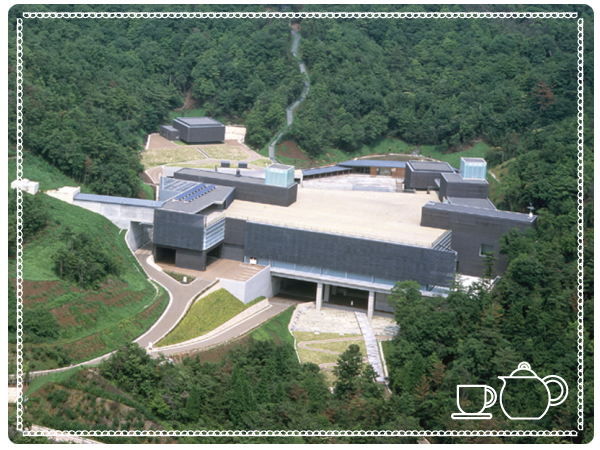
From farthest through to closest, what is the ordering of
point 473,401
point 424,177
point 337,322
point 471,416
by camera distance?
point 424,177, point 337,322, point 473,401, point 471,416

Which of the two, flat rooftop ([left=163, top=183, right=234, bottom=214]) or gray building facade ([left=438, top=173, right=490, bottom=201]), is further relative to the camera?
gray building facade ([left=438, top=173, right=490, bottom=201])

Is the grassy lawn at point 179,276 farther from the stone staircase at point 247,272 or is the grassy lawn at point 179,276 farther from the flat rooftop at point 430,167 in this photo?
the flat rooftop at point 430,167

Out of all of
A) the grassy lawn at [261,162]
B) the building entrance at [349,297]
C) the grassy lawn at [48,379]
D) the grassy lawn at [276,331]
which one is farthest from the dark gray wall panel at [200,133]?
the grassy lawn at [48,379]

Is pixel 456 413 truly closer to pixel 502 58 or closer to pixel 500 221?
pixel 500 221

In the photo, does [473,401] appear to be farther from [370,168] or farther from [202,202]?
[370,168]

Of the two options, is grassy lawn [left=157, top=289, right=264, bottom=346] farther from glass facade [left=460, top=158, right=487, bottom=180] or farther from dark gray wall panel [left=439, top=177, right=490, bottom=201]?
glass facade [left=460, top=158, right=487, bottom=180]

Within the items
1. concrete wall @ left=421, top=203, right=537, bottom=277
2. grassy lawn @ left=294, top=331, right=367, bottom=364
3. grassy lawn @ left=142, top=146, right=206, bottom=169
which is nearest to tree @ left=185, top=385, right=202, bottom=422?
grassy lawn @ left=294, top=331, right=367, bottom=364

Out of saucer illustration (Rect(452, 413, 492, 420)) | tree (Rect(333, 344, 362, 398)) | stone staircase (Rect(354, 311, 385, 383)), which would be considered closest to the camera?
saucer illustration (Rect(452, 413, 492, 420))

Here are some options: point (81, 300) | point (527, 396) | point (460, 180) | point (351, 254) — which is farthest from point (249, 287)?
point (460, 180)
